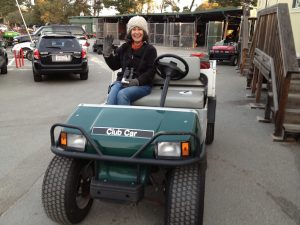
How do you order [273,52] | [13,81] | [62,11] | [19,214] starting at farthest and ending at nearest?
[62,11] < [13,81] < [273,52] < [19,214]

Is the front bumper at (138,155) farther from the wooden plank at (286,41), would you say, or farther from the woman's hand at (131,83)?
the wooden plank at (286,41)

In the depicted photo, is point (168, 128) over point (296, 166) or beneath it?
over

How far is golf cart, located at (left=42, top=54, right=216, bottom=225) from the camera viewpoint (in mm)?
2764

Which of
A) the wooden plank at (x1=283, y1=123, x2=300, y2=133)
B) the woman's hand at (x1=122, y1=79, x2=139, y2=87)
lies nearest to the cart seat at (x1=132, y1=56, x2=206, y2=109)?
the woman's hand at (x1=122, y1=79, x2=139, y2=87)

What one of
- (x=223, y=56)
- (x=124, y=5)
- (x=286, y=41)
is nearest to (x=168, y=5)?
(x=124, y=5)

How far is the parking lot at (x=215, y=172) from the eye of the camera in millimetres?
3455

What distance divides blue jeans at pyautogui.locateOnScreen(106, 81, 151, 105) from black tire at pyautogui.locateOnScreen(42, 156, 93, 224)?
3.04ft

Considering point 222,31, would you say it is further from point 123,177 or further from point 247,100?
point 123,177

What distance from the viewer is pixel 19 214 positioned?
347 centimetres

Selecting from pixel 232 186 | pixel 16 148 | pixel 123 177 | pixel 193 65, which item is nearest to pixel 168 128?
pixel 123 177

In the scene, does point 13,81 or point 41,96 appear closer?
point 41,96

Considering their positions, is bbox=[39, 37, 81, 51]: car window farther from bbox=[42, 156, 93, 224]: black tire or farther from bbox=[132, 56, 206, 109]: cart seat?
bbox=[42, 156, 93, 224]: black tire

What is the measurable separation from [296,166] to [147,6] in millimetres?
60415

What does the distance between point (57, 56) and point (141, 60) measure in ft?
23.7
